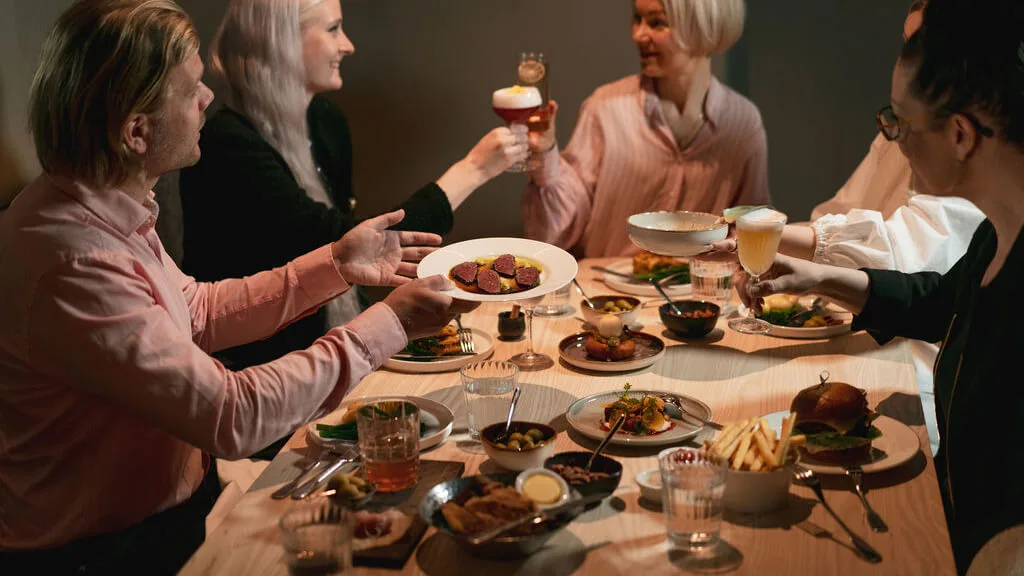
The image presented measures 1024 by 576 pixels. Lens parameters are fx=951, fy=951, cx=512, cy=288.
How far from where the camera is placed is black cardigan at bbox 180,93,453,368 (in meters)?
2.76

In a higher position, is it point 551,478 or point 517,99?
point 517,99

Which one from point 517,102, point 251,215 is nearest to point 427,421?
point 251,215

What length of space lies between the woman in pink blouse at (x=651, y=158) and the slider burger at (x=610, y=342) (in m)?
1.36

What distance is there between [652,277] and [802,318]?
1.64ft

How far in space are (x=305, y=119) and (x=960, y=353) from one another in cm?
207

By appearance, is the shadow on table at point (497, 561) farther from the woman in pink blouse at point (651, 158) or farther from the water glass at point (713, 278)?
the woman in pink blouse at point (651, 158)

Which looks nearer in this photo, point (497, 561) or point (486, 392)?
point (497, 561)

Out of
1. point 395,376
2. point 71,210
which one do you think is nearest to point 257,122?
point 395,376

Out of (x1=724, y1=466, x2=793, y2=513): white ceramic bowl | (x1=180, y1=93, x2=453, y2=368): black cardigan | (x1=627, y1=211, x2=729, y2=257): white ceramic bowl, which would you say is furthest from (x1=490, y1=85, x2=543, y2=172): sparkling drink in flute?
(x1=724, y1=466, x2=793, y2=513): white ceramic bowl

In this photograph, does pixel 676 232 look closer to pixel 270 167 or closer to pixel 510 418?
pixel 510 418

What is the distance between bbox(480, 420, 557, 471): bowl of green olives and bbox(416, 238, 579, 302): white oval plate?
0.32m

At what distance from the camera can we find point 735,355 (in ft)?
7.07

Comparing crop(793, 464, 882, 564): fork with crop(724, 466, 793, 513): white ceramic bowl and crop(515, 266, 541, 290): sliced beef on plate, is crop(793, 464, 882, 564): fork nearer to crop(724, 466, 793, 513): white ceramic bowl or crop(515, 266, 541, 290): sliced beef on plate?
crop(724, 466, 793, 513): white ceramic bowl

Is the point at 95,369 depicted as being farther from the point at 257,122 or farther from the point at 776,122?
the point at 776,122
